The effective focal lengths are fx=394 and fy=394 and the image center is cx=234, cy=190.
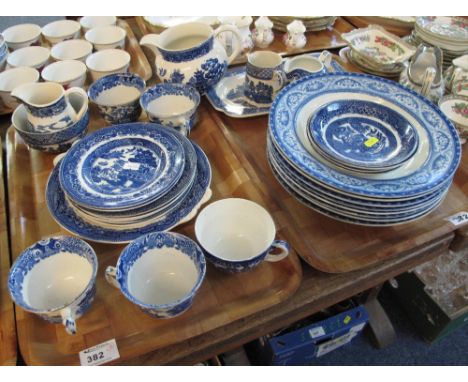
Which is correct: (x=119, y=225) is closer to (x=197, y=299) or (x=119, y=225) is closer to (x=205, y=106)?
(x=197, y=299)

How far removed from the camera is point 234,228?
686 mm

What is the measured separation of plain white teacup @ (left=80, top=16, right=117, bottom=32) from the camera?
46.8 inches

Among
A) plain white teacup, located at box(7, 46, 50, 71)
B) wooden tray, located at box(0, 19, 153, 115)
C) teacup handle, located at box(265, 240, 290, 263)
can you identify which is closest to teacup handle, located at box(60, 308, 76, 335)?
teacup handle, located at box(265, 240, 290, 263)

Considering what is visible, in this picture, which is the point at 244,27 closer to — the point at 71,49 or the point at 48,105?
the point at 71,49

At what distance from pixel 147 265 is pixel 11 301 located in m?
0.20

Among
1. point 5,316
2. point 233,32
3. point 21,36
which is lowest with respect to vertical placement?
point 5,316

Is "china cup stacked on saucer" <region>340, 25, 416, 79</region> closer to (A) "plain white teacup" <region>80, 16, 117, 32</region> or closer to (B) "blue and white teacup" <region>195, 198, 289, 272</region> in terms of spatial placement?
(B) "blue and white teacup" <region>195, 198, 289, 272</region>

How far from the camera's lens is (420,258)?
0.70m

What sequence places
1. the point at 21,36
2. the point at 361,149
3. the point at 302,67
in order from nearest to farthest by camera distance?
1. the point at 361,149
2. the point at 302,67
3. the point at 21,36

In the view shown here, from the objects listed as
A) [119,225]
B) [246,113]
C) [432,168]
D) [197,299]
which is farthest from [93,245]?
[432,168]

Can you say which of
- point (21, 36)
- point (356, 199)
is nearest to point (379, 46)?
point (356, 199)

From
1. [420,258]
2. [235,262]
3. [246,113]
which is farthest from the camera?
[246,113]

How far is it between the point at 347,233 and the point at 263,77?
0.40m

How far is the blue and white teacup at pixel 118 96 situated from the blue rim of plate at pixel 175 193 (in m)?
0.19
